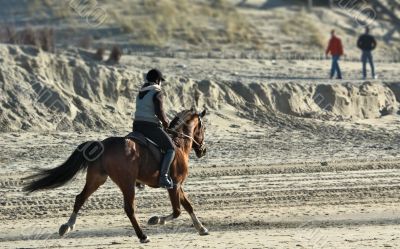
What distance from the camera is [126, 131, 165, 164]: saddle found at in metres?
13.2

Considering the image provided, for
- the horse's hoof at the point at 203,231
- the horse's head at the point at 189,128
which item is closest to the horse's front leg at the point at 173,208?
the horse's hoof at the point at 203,231

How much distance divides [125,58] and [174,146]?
1437cm

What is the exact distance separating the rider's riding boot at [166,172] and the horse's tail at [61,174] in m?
0.91

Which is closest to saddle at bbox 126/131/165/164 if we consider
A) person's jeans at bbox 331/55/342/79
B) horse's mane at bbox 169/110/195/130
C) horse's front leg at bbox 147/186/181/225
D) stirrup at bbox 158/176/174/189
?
stirrup at bbox 158/176/174/189

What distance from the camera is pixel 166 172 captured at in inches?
523

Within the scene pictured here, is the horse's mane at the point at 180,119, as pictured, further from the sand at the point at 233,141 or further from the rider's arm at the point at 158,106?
the sand at the point at 233,141

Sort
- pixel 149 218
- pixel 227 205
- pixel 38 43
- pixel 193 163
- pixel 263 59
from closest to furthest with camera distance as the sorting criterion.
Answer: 1. pixel 149 218
2. pixel 227 205
3. pixel 193 163
4. pixel 38 43
5. pixel 263 59

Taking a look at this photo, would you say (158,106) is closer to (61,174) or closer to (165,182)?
(165,182)

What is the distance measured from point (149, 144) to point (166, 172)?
390 millimetres

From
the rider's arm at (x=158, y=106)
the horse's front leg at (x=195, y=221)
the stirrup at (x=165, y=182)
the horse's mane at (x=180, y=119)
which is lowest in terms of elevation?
the horse's front leg at (x=195, y=221)

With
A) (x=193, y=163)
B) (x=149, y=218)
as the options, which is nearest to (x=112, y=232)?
(x=149, y=218)

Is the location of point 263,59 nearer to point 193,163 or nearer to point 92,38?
point 92,38

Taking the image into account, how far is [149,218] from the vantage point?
14.5 m

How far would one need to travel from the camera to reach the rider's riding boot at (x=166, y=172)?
43.5 ft
